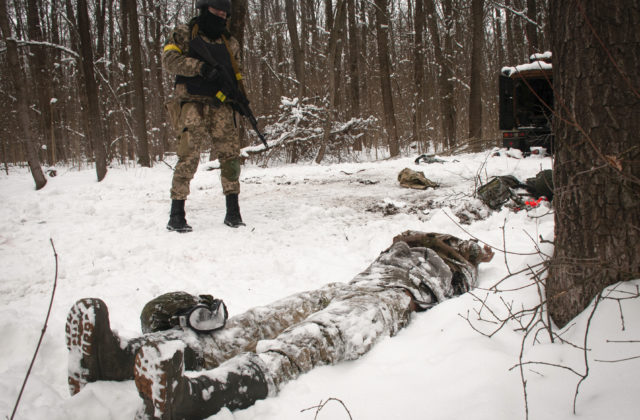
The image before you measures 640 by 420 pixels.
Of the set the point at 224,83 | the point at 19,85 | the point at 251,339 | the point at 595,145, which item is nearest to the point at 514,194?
the point at 595,145

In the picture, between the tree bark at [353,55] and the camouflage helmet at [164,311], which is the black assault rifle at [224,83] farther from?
the tree bark at [353,55]

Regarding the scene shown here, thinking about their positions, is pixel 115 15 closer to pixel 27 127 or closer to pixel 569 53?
pixel 27 127

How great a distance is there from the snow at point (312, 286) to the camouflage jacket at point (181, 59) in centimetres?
126

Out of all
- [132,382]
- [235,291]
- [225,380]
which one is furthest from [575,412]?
[235,291]

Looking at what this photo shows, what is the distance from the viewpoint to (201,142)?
3.46 meters

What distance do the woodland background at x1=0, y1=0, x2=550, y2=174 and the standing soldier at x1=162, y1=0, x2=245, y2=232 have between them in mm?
3617

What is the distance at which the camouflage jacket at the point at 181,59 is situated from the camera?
3238mm

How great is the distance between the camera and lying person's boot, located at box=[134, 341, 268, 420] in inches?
39.3

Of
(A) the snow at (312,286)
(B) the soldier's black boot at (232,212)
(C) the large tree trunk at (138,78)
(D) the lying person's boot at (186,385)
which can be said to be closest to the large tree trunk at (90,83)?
(A) the snow at (312,286)

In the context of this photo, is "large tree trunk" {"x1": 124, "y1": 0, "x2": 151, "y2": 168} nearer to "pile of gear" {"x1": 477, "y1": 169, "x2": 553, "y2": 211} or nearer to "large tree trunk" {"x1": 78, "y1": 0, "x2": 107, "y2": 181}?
"large tree trunk" {"x1": 78, "y1": 0, "x2": 107, "y2": 181}

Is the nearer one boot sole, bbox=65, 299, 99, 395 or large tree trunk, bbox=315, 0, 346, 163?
boot sole, bbox=65, 299, 99, 395

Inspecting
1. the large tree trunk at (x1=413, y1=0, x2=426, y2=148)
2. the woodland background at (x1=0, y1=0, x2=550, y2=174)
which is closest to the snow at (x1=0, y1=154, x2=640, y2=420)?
the woodland background at (x1=0, y1=0, x2=550, y2=174)

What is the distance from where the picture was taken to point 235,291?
8.00ft

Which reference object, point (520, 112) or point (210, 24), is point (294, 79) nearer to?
point (520, 112)
